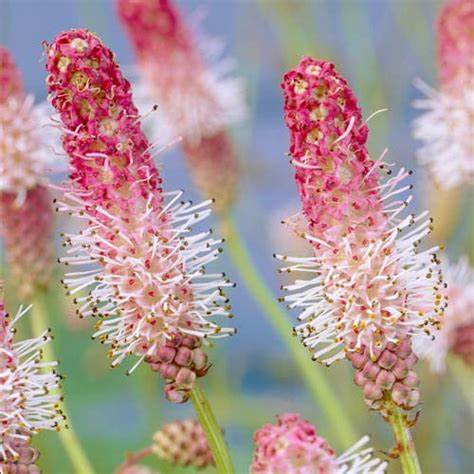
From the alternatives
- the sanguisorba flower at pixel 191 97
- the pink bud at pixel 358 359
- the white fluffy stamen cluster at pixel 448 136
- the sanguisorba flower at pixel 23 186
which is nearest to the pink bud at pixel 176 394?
the pink bud at pixel 358 359

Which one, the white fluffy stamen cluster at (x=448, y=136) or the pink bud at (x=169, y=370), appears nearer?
the pink bud at (x=169, y=370)

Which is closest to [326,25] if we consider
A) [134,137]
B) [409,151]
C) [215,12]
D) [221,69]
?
[409,151]

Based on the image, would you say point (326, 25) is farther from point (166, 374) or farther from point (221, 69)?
point (166, 374)

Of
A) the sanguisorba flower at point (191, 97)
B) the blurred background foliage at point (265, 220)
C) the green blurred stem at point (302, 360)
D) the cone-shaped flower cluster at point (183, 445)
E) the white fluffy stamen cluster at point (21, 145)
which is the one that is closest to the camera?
the cone-shaped flower cluster at point (183, 445)

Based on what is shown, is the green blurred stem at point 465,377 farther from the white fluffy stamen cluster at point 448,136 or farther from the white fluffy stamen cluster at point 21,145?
the white fluffy stamen cluster at point 21,145

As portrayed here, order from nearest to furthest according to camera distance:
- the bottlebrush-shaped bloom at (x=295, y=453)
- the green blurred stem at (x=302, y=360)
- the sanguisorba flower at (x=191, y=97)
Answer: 1. the bottlebrush-shaped bloom at (x=295, y=453)
2. the green blurred stem at (x=302, y=360)
3. the sanguisorba flower at (x=191, y=97)

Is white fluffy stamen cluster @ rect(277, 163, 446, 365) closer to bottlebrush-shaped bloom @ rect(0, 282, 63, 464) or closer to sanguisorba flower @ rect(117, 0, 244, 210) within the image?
bottlebrush-shaped bloom @ rect(0, 282, 63, 464)

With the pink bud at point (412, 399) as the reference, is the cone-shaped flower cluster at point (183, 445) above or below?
above
